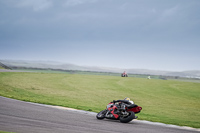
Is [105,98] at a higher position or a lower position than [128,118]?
lower

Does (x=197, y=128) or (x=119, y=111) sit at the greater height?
(x=119, y=111)

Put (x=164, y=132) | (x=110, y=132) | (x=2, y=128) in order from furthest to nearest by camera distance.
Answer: (x=164, y=132) < (x=110, y=132) < (x=2, y=128)

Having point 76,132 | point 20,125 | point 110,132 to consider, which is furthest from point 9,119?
point 110,132

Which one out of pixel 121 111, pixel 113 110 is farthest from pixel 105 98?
pixel 121 111

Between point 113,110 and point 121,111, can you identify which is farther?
point 113,110

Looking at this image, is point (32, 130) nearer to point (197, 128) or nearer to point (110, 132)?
point (110, 132)

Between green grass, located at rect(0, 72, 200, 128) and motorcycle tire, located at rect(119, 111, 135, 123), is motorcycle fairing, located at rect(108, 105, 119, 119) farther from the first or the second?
green grass, located at rect(0, 72, 200, 128)

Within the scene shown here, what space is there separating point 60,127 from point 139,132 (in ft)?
9.59

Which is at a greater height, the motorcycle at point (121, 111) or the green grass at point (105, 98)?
the motorcycle at point (121, 111)

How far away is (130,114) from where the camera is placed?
32.9ft

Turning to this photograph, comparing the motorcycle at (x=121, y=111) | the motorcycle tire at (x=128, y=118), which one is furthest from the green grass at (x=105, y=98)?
the motorcycle tire at (x=128, y=118)

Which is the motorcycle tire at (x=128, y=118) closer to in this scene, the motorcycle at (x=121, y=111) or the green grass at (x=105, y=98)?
the motorcycle at (x=121, y=111)

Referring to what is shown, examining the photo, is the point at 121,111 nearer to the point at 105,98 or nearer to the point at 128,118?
the point at 128,118

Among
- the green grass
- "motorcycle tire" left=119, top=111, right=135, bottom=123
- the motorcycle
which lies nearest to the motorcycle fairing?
the motorcycle
